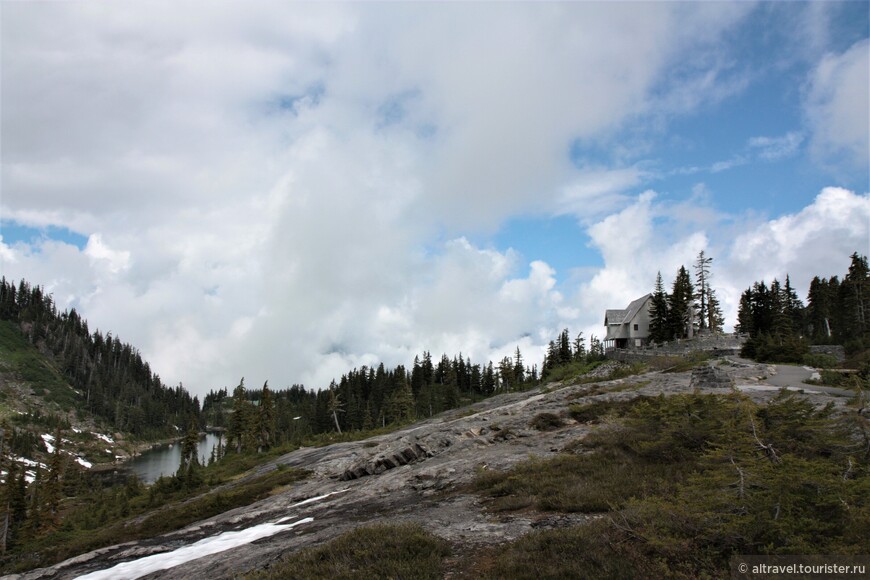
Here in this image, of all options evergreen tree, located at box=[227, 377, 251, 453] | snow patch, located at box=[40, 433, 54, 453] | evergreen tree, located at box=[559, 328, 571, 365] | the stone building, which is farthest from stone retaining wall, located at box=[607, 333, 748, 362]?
snow patch, located at box=[40, 433, 54, 453]

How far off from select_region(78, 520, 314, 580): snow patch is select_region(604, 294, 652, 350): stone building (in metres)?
62.7

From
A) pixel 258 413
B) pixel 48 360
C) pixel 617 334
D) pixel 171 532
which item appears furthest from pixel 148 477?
pixel 48 360

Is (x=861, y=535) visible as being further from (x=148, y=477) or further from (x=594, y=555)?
(x=148, y=477)

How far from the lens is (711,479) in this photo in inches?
323

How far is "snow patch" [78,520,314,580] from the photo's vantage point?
16375 mm

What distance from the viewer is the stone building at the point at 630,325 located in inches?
2921

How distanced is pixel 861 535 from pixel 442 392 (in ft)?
354

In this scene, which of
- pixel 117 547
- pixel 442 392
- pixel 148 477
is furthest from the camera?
pixel 442 392

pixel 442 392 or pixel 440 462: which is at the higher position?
pixel 440 462

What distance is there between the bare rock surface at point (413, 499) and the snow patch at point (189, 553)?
0.54 m

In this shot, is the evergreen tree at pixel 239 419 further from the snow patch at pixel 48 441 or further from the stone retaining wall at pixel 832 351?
the snow patch at pixel 48 441

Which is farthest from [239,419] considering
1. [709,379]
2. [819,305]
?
[819,305]

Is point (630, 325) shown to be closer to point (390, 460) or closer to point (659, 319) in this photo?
point (659, 319)

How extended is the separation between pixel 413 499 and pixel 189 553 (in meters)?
9.15
